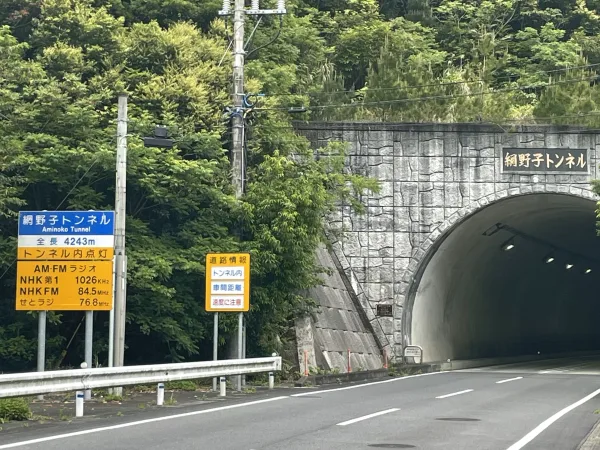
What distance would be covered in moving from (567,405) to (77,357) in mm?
11211

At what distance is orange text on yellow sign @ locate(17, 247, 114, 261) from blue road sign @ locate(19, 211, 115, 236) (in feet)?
0.88

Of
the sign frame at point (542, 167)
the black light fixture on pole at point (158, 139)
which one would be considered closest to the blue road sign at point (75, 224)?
the black light fixture on pole at point (158, 139)

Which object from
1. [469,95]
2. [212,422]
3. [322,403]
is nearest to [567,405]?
[322,403]

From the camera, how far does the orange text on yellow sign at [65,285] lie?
17.0 m

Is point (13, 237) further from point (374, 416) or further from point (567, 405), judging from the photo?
point (567, 405)

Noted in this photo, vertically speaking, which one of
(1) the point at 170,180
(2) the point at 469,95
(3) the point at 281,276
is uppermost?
(2) the point at 469,95

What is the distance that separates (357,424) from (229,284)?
762 centimetres

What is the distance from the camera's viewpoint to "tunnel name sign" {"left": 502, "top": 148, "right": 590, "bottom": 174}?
92.8ft

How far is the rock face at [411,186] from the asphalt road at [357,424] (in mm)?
9222

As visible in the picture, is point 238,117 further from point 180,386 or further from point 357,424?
point 357,424

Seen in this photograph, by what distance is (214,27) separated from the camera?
27.7m

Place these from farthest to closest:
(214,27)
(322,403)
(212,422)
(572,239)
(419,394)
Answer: (572,239)
(214,27)
(419,394)
(322,403)
(212,422)

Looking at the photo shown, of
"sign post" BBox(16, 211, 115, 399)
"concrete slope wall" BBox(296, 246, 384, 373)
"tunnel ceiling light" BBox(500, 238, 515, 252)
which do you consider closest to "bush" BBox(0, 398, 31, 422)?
"sign post" BBox(16, 211, 115, 399)

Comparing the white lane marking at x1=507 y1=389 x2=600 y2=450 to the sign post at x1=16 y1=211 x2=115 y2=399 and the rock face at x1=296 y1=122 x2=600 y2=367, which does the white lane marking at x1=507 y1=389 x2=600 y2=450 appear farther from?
the rock face at x1=296 y1=122 x2=600 y2=367
